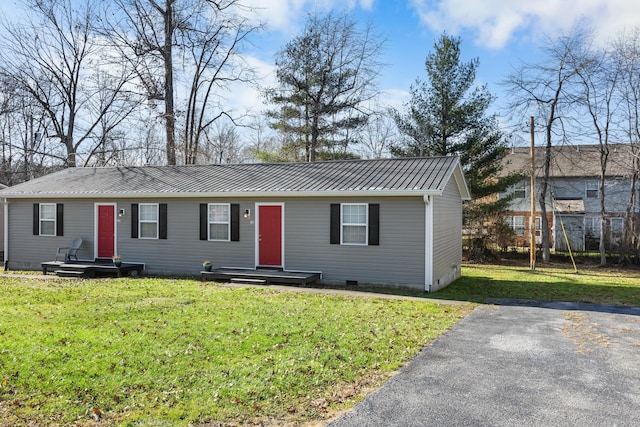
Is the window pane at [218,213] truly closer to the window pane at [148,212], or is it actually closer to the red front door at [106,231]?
the window pane at [148,212]

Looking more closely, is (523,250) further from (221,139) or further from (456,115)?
(221,139)

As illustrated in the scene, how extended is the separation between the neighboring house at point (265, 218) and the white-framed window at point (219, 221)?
30 millimetres

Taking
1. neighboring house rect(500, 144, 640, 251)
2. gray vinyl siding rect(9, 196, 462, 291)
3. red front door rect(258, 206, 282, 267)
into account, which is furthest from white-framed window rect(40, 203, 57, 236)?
neighboring house rect(500, 144, 640, 251)

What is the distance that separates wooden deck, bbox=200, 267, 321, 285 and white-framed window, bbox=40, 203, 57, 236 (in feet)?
20.3

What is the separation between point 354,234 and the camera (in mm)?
12508

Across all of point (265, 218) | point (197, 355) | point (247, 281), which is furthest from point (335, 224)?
point (197, 355)

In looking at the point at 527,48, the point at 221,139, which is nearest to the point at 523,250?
the point at 527,48

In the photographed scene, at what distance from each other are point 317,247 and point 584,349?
24.1 ft

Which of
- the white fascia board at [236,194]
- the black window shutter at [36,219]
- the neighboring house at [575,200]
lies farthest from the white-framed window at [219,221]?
the neighboring house at [575,200]

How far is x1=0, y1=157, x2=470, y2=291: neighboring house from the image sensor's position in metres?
12.1

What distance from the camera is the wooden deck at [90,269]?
556 inches

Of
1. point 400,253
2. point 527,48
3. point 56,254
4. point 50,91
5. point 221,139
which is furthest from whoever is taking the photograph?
point 221,139

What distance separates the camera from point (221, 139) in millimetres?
36594

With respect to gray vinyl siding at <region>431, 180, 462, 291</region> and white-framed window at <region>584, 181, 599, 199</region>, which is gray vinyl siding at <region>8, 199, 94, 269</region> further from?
white-framed window at <region>584, 181, 599, 199</region>
